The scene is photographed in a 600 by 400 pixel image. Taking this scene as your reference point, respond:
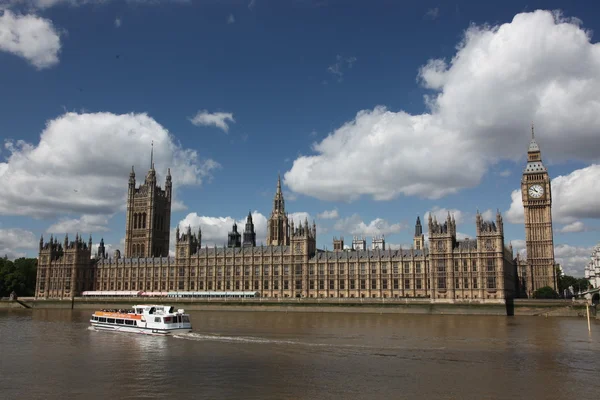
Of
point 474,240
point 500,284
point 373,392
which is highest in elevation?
point 474,240

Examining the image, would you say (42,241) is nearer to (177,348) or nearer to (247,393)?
(177,348)

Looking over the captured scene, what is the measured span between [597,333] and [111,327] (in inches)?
2299

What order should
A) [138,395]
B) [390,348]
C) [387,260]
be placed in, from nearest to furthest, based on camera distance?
1. [138,395]
2. [390,348]
3. [387,260]

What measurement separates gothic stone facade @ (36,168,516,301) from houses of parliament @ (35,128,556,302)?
210 millimetres

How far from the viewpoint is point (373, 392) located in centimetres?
3312

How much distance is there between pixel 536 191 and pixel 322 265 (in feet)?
187

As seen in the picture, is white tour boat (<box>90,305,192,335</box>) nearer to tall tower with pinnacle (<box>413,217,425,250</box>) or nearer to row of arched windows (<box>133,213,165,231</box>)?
row of arched windows (<box>133,213,165,231</box>)

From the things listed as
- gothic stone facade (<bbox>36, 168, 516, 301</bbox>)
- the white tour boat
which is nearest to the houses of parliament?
gothic stone facade (<bbox>36, 168, 516, 301</bbox>)

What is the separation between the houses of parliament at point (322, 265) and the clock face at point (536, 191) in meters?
0.23

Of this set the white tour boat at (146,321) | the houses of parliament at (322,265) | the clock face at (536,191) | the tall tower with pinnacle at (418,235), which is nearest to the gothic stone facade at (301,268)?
the houses of parliament at (322,265)

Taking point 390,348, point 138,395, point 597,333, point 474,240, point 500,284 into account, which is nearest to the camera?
point 138,395

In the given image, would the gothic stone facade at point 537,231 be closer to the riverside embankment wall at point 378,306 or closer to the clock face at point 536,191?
the clock face at point 536,191

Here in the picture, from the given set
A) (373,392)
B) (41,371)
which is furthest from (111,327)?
(373,392)

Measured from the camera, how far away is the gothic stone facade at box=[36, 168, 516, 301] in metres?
110
